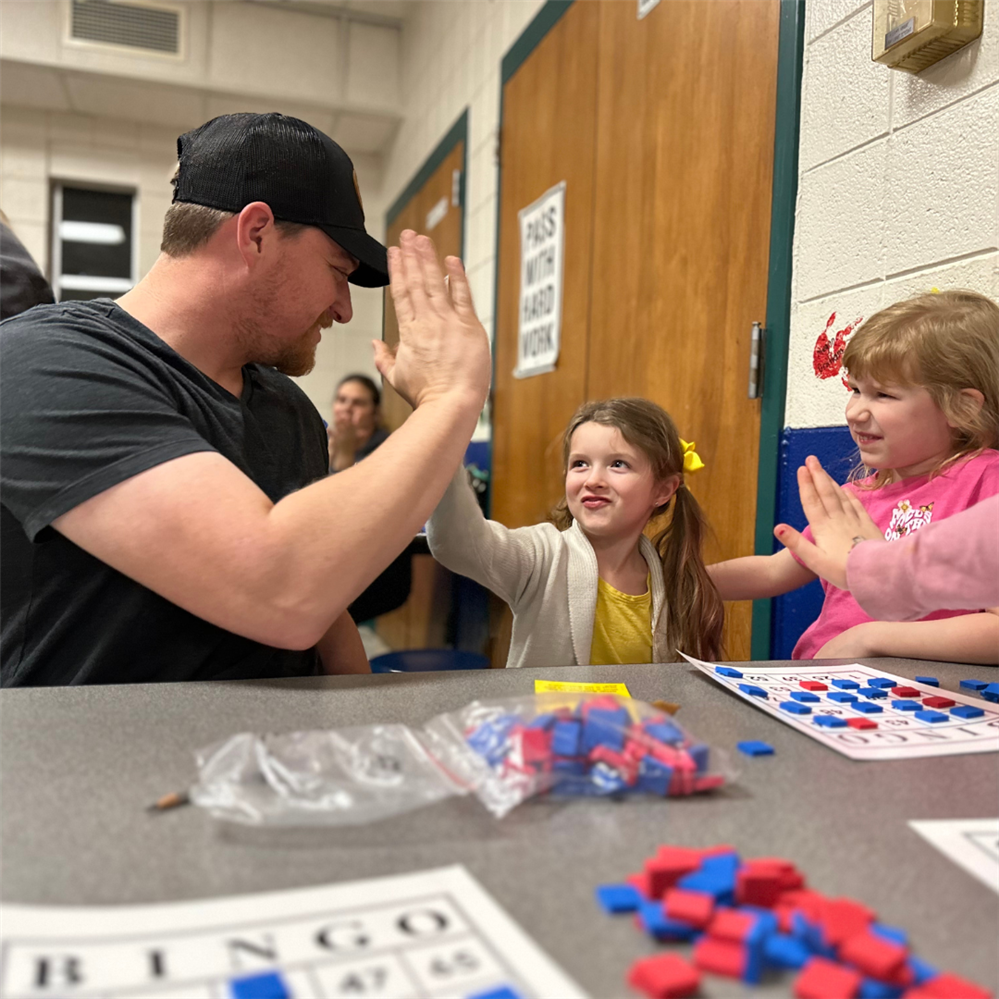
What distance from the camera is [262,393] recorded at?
1135 mm

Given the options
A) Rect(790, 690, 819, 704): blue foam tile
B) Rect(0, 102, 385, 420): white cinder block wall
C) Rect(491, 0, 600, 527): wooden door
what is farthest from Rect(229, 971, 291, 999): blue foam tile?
Rect(0, 102, 385, 420): white cinder block wall

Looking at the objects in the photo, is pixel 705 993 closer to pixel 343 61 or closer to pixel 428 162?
pixel 428 162

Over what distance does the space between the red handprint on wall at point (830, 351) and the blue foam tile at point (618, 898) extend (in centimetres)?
119

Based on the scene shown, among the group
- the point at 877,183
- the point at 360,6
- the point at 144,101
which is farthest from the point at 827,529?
the point at 144,101

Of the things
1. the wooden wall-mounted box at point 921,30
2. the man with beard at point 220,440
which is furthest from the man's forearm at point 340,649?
the wooden wall-mounted box at point 921,30

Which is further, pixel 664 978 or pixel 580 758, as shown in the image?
pixel 580 758

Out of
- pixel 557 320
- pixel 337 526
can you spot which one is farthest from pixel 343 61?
pixel 337 526

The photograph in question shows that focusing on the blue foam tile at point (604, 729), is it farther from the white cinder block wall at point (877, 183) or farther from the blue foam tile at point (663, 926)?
the white cinder block wall at point (877, 183)

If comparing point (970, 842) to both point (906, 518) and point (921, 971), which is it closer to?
point (921, 971)

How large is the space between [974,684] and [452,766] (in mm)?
573

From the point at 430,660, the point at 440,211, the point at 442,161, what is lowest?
the point at 430,660

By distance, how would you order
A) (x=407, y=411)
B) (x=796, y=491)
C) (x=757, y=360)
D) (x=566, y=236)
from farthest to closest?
(x=407, y=411) → (x=566, y=236) → (x=757, y=360) → (x=796, y=491)

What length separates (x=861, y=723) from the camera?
2.21ft

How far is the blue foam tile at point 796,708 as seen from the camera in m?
0.71
